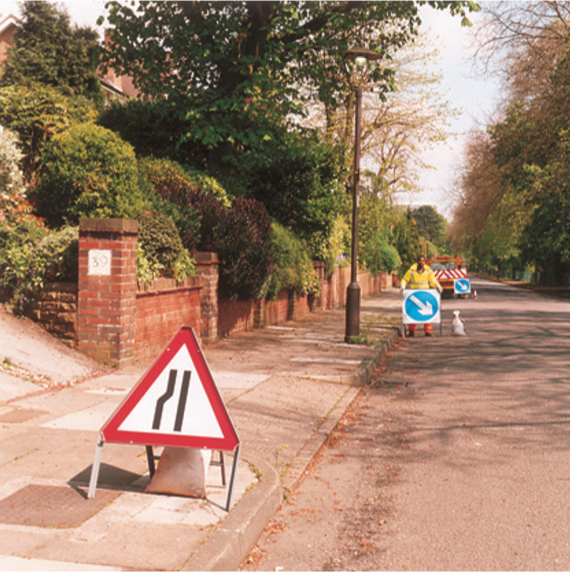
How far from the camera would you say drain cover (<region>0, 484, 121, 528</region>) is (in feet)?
13.1

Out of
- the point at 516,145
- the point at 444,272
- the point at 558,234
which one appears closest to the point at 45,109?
the point at 516,145

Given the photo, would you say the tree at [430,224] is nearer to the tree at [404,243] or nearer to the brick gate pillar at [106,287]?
the tree at [404,243]

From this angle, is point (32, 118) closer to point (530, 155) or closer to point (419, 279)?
point (419, 279)

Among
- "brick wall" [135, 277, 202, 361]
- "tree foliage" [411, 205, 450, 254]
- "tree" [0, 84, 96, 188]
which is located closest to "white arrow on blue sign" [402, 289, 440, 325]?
"brick wall" [135, 277, 202, 361]

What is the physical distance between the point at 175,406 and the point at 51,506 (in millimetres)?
945

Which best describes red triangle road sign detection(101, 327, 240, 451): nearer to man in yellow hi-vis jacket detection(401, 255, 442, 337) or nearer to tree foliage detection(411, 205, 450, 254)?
man in yellow hi-vis jacket detection(401, 255, 442, 337)

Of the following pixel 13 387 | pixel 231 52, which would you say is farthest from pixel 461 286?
pixel 13 387

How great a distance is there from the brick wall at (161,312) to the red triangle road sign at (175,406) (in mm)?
5426

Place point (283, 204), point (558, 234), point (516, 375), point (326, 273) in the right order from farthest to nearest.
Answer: point (558, 234)
point (326, 273)
point (283, 204)
point (516, 375)

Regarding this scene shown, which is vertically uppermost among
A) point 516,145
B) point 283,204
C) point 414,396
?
point 516,145

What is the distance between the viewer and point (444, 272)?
34.2 meters

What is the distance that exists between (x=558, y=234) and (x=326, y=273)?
78.2 feet

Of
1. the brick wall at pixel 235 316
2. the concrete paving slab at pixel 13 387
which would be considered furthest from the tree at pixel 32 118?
the concrete paving slab at pixel 13 387

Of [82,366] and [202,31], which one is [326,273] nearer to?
[202,31]
